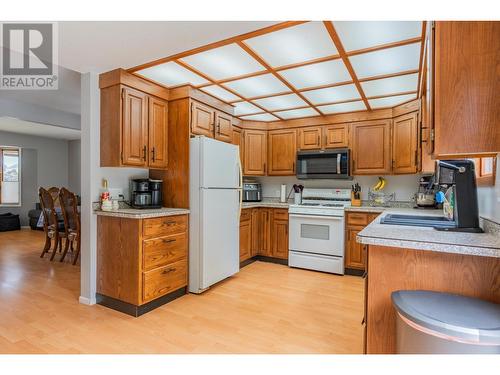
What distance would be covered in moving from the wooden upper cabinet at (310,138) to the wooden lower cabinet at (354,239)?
44.7 inches

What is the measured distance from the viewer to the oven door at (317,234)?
3.66 metres

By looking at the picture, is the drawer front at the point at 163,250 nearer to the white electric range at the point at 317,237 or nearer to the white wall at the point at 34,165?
the white electric range at the point at 317,237

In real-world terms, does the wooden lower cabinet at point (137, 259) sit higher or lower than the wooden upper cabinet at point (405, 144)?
lower

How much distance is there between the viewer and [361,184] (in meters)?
4.21

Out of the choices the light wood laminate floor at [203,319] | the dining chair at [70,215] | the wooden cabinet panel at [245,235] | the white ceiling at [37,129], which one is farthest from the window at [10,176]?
the wooden cabinet panel at [245,235]

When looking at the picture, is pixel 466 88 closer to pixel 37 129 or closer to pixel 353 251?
pixel 353 251

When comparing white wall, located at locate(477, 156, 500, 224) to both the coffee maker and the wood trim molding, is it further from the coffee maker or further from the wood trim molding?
the wood trim molding

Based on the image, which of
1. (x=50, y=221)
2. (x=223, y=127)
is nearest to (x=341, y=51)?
(x=223, y=127)

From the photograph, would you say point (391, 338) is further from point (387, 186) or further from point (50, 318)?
point (387, 186)

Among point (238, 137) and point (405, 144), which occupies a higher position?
point (238, 137)

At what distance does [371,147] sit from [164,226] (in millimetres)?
2824
